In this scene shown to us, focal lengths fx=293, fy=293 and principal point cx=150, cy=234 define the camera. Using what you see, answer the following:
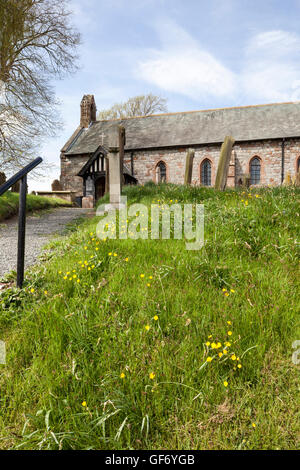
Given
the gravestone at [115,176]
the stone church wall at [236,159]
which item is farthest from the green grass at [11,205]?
the stone church wall at [236,159]

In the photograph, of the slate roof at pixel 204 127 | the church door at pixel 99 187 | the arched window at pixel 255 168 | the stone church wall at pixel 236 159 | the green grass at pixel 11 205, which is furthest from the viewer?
the church door at pixel 99 187

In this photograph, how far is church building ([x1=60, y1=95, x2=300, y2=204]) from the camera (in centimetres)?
2352

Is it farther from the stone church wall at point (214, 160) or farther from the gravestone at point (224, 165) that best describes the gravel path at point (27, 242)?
the stone church wall at point (214, 160)

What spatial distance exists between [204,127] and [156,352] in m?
26.6

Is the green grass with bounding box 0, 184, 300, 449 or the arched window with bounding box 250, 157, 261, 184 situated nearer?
the green grass with bounding box 0, 184, 300, 449

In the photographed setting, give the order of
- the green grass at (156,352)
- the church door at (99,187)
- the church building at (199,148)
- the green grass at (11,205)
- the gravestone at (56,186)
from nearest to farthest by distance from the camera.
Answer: the green grass at (156,352)
the green grass at (11,205)
the church building at (199,148)
the church door at (99,187)
the gravestone at (56,186)

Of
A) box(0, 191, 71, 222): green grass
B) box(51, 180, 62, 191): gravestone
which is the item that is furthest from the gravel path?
box(51, 180, 62, 191): gravestone

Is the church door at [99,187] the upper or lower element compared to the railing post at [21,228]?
upper

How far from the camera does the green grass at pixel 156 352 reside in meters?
1.76

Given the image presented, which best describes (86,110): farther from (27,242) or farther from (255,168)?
(27,242)

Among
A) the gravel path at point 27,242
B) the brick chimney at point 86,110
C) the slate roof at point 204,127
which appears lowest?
the gravel path at point 27,242

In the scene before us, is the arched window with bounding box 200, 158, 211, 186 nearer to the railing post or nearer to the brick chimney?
the brick chimney

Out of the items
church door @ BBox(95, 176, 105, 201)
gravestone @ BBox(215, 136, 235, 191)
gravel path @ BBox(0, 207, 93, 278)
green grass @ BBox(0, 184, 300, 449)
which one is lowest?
green grass @ BBox(0, 184, 300, 449)
